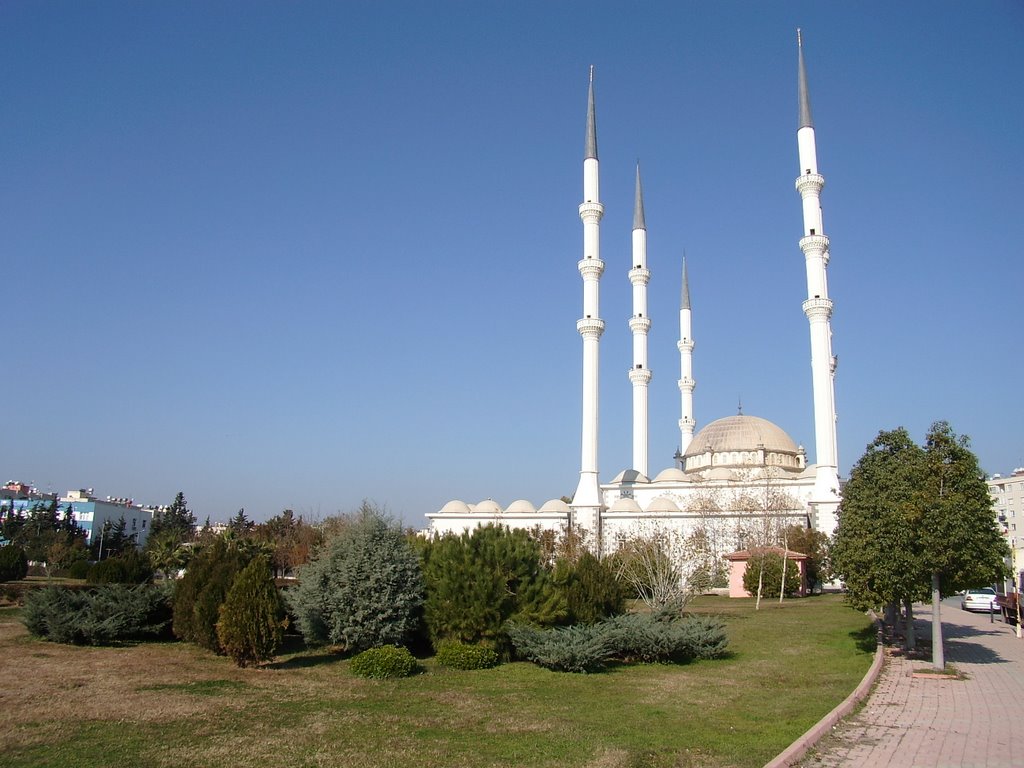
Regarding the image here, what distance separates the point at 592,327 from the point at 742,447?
1817cm

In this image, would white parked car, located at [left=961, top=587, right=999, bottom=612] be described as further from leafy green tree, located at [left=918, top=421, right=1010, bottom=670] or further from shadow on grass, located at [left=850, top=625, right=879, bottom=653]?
leafy green tree, located at [left=918, top=421, right=1010, bottom=670]

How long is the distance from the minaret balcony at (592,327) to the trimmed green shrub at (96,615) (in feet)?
98.5

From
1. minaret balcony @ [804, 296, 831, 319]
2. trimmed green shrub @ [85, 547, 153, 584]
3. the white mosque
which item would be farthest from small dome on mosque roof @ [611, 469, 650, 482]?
trimmed green shrub @ [85, 547, 153, 584]

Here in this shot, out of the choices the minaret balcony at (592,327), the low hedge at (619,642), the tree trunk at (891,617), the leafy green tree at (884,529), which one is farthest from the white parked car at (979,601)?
the minaret balcony at (592,327)

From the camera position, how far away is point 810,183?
4303 centimetres

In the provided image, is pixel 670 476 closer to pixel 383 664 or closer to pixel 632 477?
pixel 632 477

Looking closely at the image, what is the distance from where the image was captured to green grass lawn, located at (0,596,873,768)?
8133 millimetres

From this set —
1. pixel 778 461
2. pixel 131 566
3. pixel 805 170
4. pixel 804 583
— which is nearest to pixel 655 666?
pixel 131 566

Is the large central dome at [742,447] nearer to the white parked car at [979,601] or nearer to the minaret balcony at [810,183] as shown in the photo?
the minaret balcony at [810,183]

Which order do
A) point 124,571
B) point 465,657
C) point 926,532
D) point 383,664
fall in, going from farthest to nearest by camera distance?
point 124,571 → point 465,657 → point 926,532 → point 383,664

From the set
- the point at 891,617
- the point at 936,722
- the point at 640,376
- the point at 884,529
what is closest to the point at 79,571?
the point at 640,376

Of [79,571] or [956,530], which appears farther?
[79,571]

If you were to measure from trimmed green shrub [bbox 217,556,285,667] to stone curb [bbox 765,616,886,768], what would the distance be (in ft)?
30.4

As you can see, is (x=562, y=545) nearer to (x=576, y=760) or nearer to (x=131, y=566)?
(x=131, y=566)
